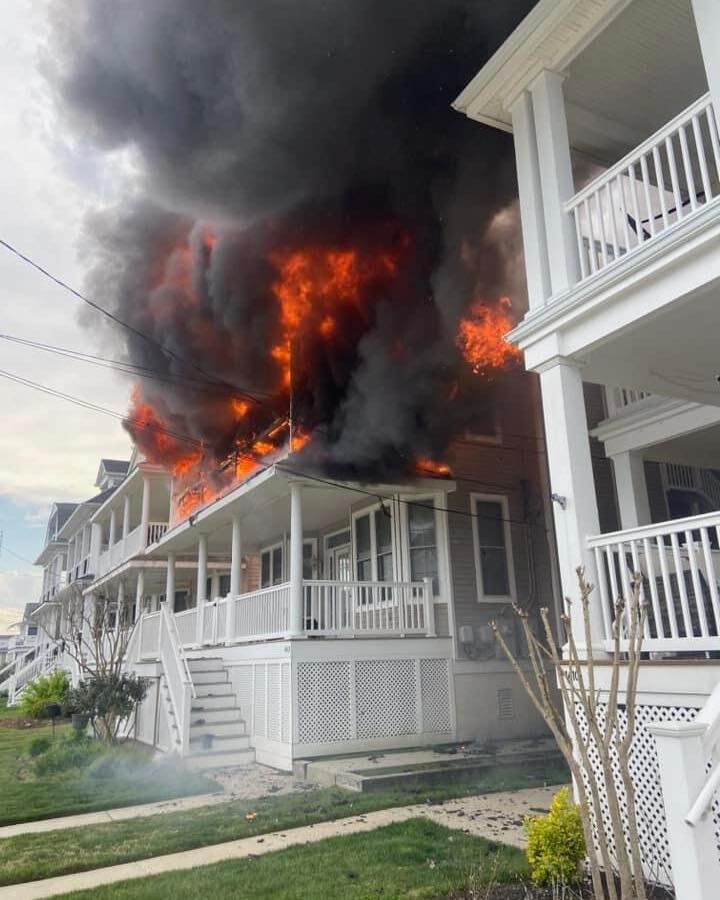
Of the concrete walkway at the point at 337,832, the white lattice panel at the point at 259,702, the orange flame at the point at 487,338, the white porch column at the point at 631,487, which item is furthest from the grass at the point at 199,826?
the orange flame at the point at 487,338

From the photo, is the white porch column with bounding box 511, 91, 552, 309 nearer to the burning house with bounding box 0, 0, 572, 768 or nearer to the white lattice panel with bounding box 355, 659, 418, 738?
the burning house with bounding box 0, 0, 572, 768

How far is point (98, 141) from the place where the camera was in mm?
14773

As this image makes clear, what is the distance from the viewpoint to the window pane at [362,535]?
13.5 metres

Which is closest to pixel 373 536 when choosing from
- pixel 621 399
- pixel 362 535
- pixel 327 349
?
pixel 362 535

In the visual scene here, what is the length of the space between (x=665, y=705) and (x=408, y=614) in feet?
→ 22.7

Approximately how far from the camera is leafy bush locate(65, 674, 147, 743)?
1101 centimetres

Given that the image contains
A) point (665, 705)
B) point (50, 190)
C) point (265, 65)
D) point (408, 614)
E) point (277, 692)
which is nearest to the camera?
point (665, 705)

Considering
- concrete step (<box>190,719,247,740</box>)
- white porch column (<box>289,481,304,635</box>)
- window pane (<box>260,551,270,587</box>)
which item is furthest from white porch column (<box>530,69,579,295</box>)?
window pane (<box>260,551,270,587</box>)

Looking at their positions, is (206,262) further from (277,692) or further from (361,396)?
(277,692)

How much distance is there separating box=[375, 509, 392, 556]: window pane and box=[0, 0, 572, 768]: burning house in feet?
0.14

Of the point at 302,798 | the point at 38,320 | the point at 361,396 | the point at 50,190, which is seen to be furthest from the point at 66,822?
the point at 50,190

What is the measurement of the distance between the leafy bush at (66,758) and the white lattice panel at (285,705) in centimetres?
300

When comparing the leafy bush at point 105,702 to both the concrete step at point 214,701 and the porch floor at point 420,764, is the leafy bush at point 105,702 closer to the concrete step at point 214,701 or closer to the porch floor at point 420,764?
the concrete step at point 214,701

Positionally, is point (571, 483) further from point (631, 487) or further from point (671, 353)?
point (631, 487)
